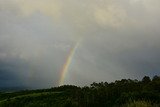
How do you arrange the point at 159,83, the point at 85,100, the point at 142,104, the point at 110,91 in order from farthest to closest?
the point at 159,83
the point at 110,91
the point at 85,100
the point at 142,104

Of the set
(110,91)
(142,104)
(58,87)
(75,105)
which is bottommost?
(142,104)

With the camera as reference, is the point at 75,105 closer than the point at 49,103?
Yes

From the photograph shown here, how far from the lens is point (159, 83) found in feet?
199

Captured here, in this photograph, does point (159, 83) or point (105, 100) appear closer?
point (105, 100)

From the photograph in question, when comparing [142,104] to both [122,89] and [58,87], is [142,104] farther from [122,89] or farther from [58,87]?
[58,87]

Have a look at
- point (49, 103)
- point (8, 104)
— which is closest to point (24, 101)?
point (8, 104)

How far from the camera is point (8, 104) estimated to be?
67.5 metres

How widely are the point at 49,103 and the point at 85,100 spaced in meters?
9.85

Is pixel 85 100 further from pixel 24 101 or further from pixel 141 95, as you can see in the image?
pixel 24 101

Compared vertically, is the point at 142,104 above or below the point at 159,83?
below

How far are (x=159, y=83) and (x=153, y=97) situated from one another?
13986mm

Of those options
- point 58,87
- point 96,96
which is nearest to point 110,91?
point 96,96

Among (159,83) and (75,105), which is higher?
(159,83)

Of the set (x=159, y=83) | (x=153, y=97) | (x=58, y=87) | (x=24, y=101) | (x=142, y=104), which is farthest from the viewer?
(x=58, y=87)
